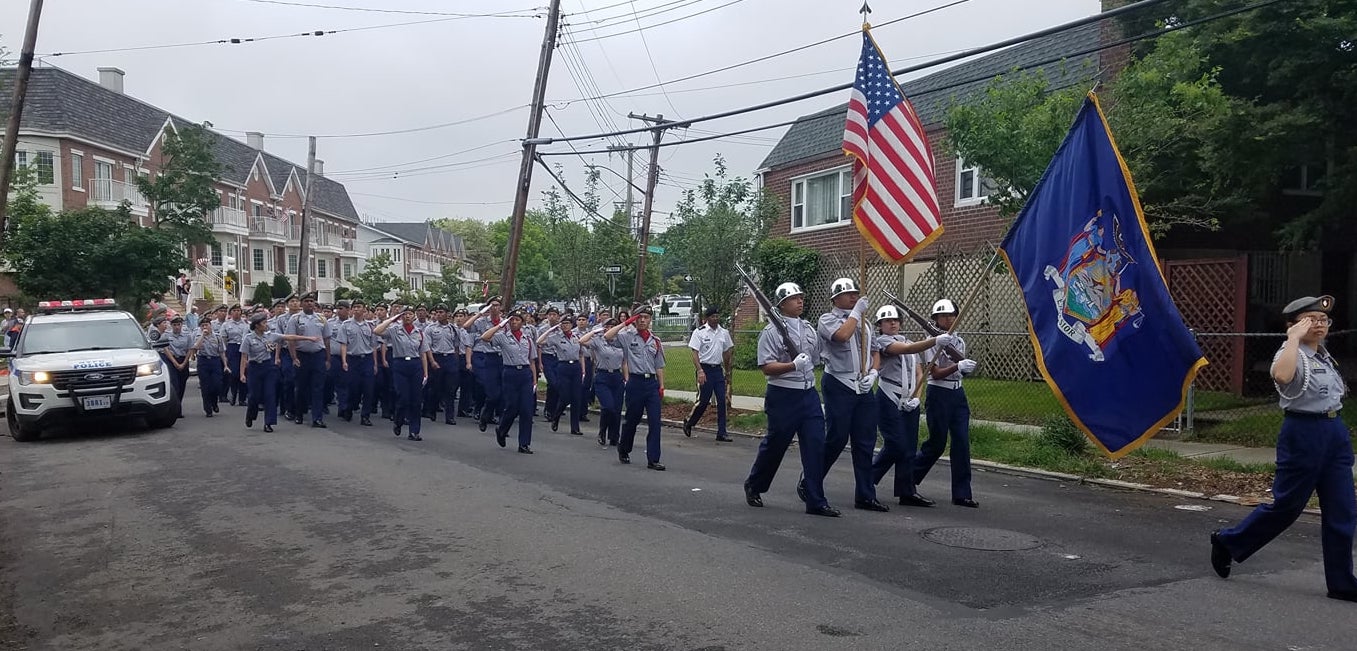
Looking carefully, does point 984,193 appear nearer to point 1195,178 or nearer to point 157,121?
point 1195,178

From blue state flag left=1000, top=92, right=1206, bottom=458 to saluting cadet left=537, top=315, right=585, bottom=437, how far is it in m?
8.38

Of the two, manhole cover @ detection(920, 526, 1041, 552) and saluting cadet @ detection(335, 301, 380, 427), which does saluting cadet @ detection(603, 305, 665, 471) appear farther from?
saluting cadet @ detection(335, 301, 380, 427)

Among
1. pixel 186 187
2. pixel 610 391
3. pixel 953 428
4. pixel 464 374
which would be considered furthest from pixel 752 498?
pixel 186 187

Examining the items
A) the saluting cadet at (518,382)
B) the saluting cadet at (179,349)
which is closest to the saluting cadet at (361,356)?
the saluting cadet at (179,349)

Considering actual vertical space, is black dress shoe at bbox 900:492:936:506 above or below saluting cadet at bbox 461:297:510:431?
below

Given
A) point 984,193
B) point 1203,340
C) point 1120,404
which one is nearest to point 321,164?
point 984,193

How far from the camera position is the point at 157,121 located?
50812 mm

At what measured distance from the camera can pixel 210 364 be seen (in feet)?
58.9

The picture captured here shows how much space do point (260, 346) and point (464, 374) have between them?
11.6ft

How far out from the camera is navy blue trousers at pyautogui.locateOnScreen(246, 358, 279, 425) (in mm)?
15227

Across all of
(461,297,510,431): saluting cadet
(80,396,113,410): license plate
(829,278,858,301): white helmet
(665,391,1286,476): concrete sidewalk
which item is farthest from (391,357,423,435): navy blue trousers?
(665,391,1286,476): concrete sidewalk

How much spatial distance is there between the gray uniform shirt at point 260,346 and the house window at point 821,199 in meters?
14.6

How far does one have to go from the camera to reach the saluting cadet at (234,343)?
62.1 feet

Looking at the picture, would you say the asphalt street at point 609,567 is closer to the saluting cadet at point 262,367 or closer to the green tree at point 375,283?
the saluting cadet at point 262,367
